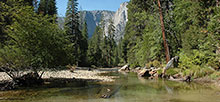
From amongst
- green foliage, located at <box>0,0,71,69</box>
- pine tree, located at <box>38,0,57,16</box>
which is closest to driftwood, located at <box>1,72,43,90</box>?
green foliage, located at <box>0,0,71,69</box>

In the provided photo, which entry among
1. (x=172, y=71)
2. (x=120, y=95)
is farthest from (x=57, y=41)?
(x=172, y=71)

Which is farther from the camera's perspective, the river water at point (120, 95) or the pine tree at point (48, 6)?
the pine tree at point (48, 6)

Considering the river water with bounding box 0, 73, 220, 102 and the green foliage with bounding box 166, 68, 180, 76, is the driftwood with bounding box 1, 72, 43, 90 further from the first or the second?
the green foliage with bounding box 166, 68, 180, 76

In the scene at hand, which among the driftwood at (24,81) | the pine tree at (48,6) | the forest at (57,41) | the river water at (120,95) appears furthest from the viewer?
the pine tree at (48,6)

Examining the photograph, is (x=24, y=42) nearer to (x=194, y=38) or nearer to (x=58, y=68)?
(x=58, y=68)

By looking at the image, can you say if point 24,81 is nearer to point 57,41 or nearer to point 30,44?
point 30,44

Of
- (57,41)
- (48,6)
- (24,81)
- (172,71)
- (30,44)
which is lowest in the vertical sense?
(172,71)

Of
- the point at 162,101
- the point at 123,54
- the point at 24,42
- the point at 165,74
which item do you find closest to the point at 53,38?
the point at 24,42

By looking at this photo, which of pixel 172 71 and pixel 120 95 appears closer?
pixel 120 95

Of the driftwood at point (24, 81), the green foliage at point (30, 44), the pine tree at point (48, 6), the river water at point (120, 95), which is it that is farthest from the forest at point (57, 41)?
the pine tree at point (48, 6)

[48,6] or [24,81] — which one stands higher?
[48,6]

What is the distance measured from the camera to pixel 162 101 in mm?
6074

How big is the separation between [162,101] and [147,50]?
16663 mm

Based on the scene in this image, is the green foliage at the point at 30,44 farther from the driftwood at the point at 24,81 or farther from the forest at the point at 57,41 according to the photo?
the driftwood at the point at 24,81
